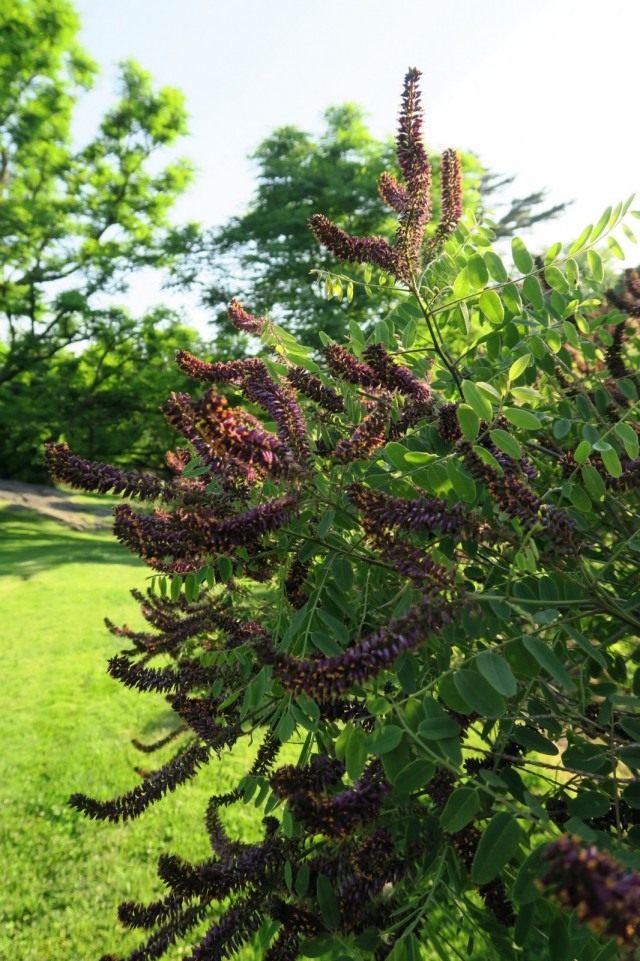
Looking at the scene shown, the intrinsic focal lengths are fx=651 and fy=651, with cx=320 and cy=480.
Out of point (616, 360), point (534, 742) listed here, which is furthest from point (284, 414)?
point (616, 360)

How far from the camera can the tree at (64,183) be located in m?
24.9

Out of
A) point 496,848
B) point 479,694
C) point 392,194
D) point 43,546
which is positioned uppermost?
point 392,194

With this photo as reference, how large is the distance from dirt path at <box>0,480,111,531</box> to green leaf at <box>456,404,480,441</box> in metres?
25.9

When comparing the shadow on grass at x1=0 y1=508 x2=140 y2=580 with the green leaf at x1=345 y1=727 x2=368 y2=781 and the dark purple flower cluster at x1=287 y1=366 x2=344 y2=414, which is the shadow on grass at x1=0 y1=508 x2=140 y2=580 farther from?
the green leaf at x1=345 y1=727 x2=368 y2=781

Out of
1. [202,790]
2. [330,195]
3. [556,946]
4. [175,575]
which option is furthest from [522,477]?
[330,195]

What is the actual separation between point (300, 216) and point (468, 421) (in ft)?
83.7

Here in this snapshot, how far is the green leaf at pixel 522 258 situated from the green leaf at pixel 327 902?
66.7 inches

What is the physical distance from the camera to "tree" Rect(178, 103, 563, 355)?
23.9 metres

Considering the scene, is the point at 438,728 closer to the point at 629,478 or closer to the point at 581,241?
the point at 629,478

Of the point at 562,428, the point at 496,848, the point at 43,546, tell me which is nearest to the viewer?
the point at 496,848

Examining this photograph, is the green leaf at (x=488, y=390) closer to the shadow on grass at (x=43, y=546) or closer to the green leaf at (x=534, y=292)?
the green leaf at (x=534, y=292)

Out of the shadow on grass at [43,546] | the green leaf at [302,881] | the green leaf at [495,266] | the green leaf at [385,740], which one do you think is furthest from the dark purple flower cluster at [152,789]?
the shadow on grass at [43,546]

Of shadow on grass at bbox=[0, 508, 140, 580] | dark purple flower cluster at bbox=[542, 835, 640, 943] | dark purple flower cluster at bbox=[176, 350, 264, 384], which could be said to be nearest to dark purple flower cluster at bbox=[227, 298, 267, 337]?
dark purple flower cluster at bbox=[176, 350, 264, 384]

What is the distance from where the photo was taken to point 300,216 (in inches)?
979
